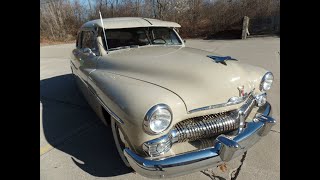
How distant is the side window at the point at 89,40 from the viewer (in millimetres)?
3714

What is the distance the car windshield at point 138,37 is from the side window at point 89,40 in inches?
11.2

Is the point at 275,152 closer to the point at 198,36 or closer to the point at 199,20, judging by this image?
the point at 198,36

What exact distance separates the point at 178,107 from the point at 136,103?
0.40 meters

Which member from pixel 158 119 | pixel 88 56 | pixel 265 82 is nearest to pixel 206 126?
pixel 158 119

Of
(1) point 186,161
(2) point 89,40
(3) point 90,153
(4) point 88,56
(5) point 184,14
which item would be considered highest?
(5) point 184,14

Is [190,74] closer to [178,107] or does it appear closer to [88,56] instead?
[178,107]

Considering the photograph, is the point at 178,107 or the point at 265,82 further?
the point at 265,82

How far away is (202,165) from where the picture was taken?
213 cm

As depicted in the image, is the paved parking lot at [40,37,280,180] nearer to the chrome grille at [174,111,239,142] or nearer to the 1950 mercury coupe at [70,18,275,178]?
the 1950 mercury coupe at [70,18,275,178]

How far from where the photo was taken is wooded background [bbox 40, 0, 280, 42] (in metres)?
17.3

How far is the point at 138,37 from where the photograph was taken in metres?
3.82

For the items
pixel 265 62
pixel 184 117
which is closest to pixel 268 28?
pixel 265 62

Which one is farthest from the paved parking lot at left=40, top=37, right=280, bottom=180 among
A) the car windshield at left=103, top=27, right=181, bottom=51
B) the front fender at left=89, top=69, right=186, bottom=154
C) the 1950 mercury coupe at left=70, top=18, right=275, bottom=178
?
the car windshield at left=103, top=27, right=181, bottom=51
